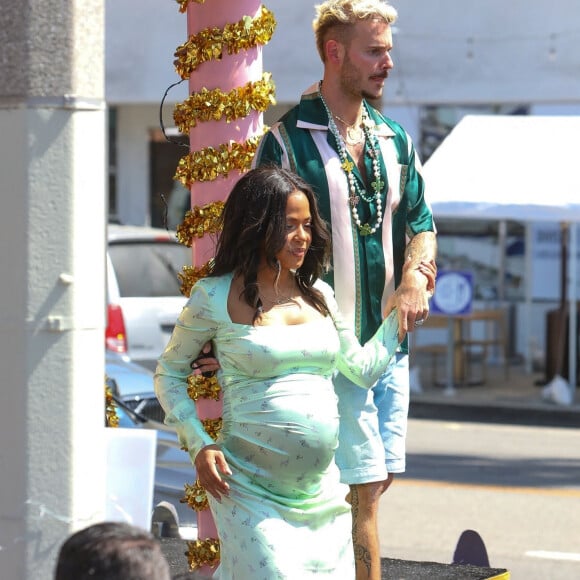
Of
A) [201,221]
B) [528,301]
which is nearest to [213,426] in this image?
[201,221]

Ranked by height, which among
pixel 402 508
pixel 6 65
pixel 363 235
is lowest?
pixel 402 508

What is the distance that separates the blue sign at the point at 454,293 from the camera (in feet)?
53.1

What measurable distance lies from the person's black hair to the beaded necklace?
2.17 m

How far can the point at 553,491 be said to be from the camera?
10914 millimetres

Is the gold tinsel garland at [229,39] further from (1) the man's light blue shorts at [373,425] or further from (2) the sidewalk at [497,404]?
(2) the sidewalk at [497,404]

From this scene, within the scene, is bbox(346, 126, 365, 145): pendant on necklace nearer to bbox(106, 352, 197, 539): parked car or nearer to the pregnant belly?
the pregnant belly

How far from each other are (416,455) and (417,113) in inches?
264

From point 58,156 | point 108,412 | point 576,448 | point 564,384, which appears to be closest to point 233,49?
point 108,412

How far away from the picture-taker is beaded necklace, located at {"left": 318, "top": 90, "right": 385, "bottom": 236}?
15.1 ft

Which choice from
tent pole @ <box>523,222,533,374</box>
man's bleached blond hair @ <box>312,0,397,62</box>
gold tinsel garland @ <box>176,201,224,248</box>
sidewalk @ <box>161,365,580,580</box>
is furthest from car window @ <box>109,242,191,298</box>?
man's bleached blond hair @ <box>312,0,397,62</box>

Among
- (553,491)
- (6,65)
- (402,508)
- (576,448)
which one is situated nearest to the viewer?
(6,65)

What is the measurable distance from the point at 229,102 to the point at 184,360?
137 cm

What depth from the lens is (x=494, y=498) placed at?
10.6 m

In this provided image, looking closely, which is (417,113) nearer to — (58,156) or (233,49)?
(233,49)
